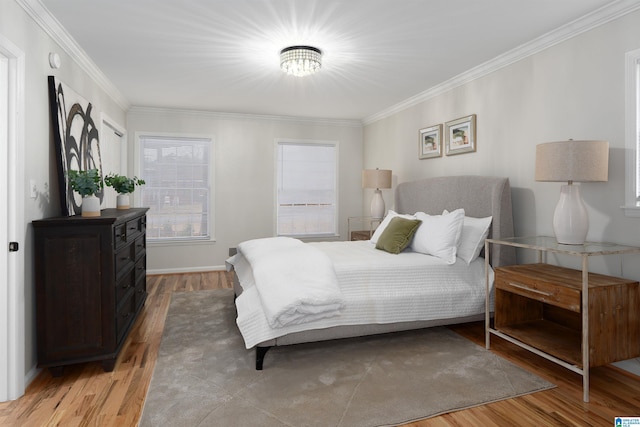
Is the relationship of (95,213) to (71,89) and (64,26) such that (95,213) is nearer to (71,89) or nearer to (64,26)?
(71,89)

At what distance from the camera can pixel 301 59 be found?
3254mm

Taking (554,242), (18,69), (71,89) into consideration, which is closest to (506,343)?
(554,242)

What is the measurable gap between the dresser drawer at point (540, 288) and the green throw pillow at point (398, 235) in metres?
0.89

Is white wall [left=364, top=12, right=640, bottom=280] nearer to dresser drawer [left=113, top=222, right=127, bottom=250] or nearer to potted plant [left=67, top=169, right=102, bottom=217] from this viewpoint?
dresser drawer [left=113, top=222, right=127, bottom=250]

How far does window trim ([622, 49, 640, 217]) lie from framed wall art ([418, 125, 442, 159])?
2037mm

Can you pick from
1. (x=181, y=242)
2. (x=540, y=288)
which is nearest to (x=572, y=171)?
(x=540, y=288)

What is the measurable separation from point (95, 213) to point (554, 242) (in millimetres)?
3332

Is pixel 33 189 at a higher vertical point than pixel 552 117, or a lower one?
lower

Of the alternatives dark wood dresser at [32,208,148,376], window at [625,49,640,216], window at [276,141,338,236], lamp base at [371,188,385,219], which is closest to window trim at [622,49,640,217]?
window at [625,49,640,216]

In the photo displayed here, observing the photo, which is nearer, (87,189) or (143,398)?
(143,398)

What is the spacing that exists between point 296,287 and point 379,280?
72 centimetres

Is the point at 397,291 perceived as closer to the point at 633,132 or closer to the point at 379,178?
the point at 633,132

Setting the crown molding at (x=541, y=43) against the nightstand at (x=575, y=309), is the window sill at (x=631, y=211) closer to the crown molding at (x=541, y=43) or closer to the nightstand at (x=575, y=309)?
the nightstand at (x=575, y=309)

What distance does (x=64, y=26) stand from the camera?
2.91m
